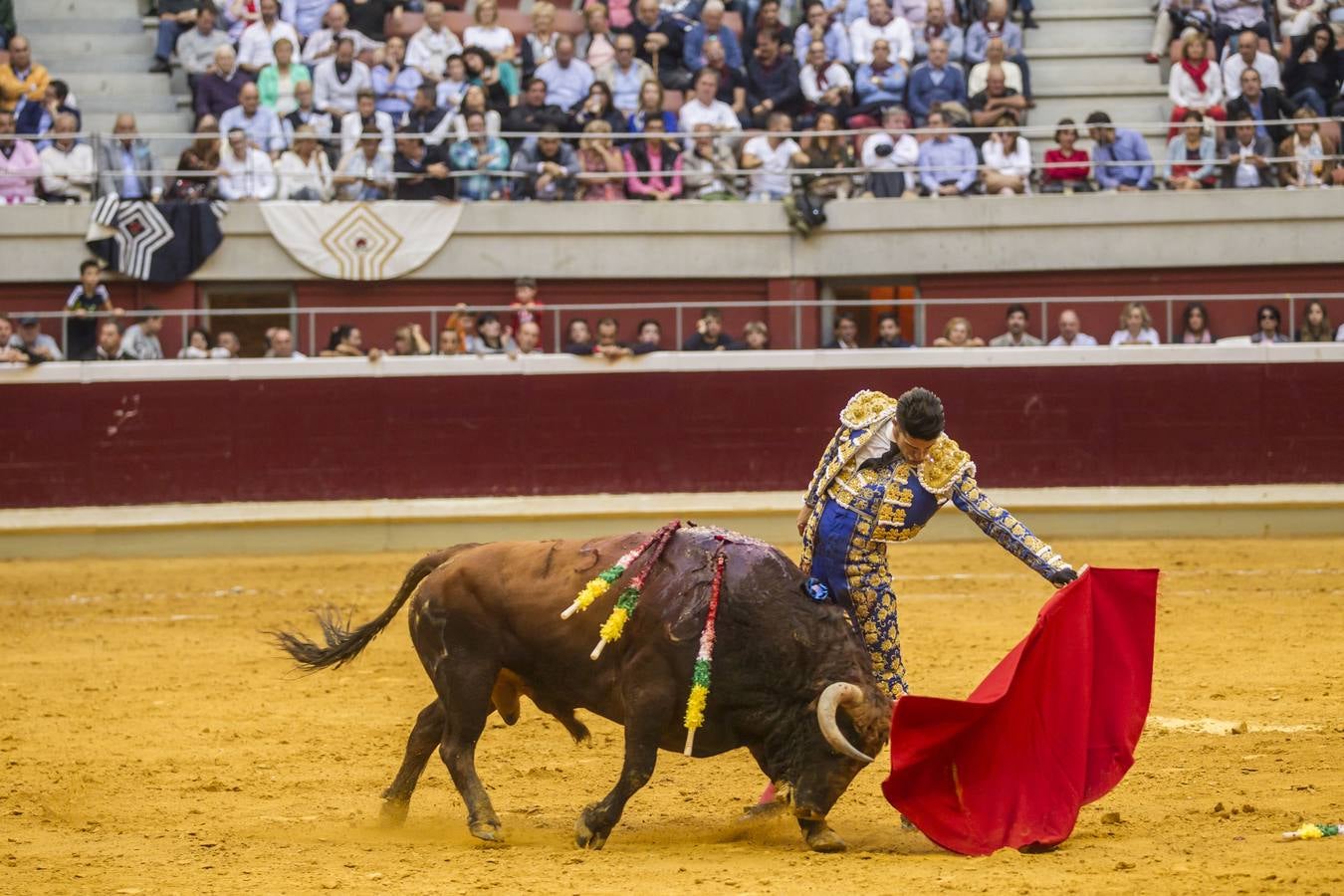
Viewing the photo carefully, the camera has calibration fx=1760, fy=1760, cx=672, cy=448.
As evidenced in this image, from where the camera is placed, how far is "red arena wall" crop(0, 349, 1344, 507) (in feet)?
42.9

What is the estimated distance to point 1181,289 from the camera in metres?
14.4

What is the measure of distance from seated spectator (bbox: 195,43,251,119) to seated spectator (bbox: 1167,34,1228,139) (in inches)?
305

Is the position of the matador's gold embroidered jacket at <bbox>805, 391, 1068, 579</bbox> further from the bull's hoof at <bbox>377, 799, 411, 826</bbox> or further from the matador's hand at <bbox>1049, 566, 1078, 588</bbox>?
the bull's hoof at <bbox>377, 799, 411, 826</bbox>

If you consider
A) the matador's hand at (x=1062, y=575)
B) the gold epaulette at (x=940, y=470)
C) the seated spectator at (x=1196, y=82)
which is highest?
the seated spectator at (x=1196, y=82)

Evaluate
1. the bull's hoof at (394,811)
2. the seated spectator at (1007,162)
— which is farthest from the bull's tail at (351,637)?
the seated spectator at (1007,162)

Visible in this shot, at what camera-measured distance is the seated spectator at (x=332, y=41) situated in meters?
15.0

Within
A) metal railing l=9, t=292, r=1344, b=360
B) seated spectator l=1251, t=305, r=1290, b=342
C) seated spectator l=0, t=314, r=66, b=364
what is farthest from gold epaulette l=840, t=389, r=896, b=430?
seated spectator l=0, t=314, r=66, b=364

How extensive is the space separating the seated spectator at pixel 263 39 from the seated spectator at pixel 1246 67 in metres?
7.85

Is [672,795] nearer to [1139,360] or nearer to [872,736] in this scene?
[872,736]

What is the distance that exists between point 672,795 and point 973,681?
2150 mm

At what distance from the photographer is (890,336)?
13305 mm

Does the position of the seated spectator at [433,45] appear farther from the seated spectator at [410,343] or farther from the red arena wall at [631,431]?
the red arena wall at [631,431]

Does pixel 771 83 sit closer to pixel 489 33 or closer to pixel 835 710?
pixel 489 33

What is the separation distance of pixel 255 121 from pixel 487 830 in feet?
33.3
